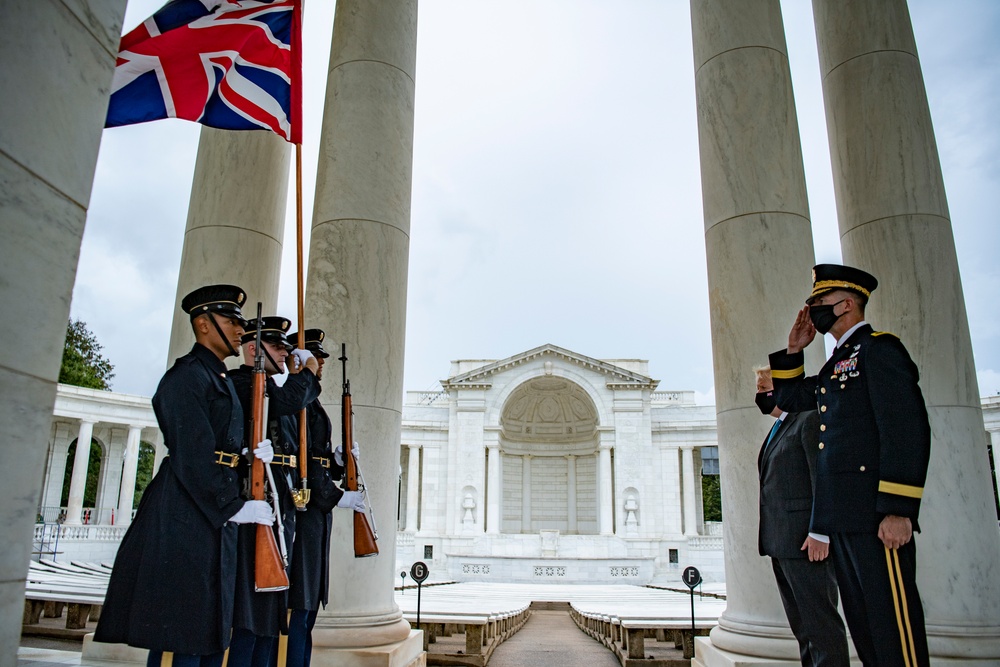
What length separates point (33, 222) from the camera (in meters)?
4.03

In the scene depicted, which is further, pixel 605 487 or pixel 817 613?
pixel 605 487

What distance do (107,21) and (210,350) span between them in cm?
325

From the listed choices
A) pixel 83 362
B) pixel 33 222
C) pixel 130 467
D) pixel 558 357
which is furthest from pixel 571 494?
pixel 33 222

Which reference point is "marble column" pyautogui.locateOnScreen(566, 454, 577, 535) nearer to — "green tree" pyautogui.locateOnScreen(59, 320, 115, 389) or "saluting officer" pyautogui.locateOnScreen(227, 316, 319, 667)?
"green tree" pyautogui.locateOnScreen(59, 320, 115, 389)

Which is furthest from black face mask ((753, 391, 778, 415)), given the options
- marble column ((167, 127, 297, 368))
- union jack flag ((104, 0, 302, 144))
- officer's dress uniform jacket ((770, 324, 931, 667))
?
marble column ((167, 127, 297, 368))

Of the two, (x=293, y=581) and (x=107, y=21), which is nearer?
(x=107, y=21)

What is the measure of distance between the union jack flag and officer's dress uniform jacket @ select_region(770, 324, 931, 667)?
8.02 metres

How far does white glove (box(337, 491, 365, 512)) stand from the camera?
915 centimetres

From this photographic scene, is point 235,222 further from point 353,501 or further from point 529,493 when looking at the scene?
point 529,493

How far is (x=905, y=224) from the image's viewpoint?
1178 cm

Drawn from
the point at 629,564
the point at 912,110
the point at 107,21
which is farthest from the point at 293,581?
the point at 629,564

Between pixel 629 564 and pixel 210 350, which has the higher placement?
pixel 210 350

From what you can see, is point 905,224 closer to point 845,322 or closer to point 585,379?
point 845,322

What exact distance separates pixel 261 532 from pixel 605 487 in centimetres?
5794
